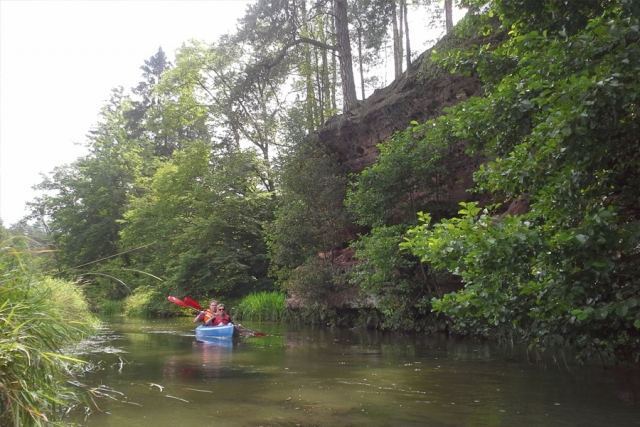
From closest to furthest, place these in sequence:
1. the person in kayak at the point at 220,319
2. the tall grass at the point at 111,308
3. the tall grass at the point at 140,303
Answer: the person in kayak at the point at 220,319, the tall grass at the point at 140,303, the tall grass at the point at 111,308

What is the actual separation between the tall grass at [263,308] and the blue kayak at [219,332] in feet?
20.3

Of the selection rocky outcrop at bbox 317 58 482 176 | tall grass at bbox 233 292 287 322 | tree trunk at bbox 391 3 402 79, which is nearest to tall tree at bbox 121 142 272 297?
tall grass at bbox 233 292 287 322

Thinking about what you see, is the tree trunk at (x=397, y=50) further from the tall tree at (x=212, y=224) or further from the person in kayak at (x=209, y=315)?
the person in kayak at (x=209, y=315)

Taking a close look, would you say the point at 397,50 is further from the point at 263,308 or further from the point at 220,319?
the point at 220,319

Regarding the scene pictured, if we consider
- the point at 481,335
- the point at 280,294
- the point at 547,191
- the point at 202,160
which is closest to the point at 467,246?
the point at 547,191

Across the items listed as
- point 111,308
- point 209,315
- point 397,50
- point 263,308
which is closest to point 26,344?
point 209,315

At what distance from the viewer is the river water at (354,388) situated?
16.6 ft

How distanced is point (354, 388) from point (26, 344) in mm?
4199

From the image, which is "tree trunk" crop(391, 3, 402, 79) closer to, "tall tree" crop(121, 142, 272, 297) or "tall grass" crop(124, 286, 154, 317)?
"tall tree" crop(121, 142, 272, 297)

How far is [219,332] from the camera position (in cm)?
1298

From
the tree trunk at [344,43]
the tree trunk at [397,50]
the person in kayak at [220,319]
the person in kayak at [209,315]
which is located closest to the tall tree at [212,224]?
the tree trunk at [344,43]

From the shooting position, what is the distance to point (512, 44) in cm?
598

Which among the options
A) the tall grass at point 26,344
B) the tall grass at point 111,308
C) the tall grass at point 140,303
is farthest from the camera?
the tall grass at point 111,308

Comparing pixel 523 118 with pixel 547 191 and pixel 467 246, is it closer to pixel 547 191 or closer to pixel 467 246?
pixel 547 191
